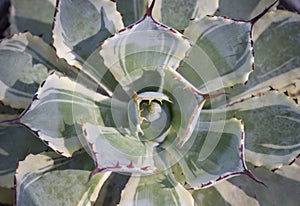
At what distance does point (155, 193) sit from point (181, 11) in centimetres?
49

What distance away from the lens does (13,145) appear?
123 centimetres

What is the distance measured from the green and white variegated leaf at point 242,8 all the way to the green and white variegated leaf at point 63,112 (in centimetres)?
48

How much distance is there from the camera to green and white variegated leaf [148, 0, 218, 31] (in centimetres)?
117

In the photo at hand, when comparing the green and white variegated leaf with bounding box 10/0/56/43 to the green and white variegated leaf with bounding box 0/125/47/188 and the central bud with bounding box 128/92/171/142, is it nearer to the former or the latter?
the green and white variegated leaf with bounding box 0/125/47/188

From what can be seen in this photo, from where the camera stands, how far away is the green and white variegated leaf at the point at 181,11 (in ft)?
3.85

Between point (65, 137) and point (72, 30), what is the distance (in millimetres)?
272

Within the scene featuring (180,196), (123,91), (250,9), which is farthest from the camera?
(250,9)

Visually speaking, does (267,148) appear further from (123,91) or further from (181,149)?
(123,91)

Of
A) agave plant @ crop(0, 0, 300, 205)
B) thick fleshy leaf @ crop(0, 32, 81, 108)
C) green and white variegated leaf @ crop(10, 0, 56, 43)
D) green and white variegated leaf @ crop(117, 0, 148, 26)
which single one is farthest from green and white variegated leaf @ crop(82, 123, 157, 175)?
green and white variegated leaf @ crop(10, 0, 56, 43)

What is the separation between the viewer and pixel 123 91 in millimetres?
1137

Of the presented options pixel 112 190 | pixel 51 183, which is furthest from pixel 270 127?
pixel 51 183

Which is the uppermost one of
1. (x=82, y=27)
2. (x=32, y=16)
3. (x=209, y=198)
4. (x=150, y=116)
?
(x=32, y=16)

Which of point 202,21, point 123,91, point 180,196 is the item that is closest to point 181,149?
point 180,196

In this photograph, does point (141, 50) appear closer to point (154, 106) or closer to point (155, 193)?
point (154, 106)
